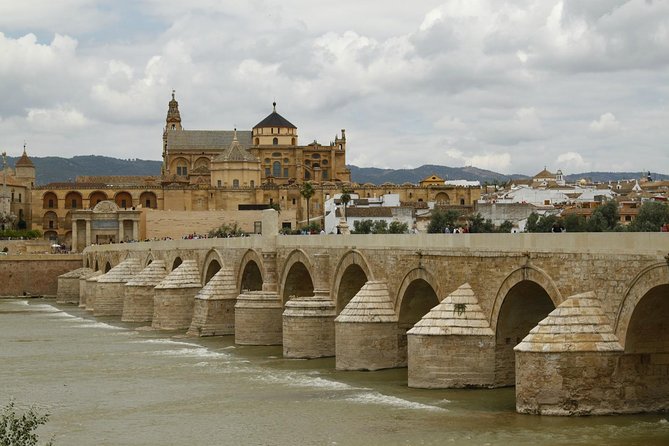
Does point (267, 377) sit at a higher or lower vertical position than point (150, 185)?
lower

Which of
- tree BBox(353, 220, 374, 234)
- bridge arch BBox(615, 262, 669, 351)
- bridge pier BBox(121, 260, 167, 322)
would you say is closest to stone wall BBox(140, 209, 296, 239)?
tree BBox(353, 220, 374, 234)

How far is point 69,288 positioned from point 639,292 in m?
52.5

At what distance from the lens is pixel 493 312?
896 inches

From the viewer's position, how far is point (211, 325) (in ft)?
127

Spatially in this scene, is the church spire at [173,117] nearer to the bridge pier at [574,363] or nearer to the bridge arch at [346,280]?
the bridge arch at [346,280]

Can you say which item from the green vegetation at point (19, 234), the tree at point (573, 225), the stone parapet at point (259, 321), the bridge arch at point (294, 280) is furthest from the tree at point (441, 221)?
the green vegetation at point (19, 234)

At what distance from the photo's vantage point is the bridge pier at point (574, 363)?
18.9 m

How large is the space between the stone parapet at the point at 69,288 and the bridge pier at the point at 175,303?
952 inches

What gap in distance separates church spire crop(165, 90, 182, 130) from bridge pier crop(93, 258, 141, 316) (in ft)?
245

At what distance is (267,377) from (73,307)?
3586 cm

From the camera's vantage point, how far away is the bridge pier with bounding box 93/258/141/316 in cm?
5294

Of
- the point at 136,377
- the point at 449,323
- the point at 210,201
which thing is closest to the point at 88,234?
the point at 210,201

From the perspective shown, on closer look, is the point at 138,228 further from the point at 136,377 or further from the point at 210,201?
the point at 136,377

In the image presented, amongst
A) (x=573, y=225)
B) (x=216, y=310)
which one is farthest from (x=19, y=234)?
(x=216, y=310)
